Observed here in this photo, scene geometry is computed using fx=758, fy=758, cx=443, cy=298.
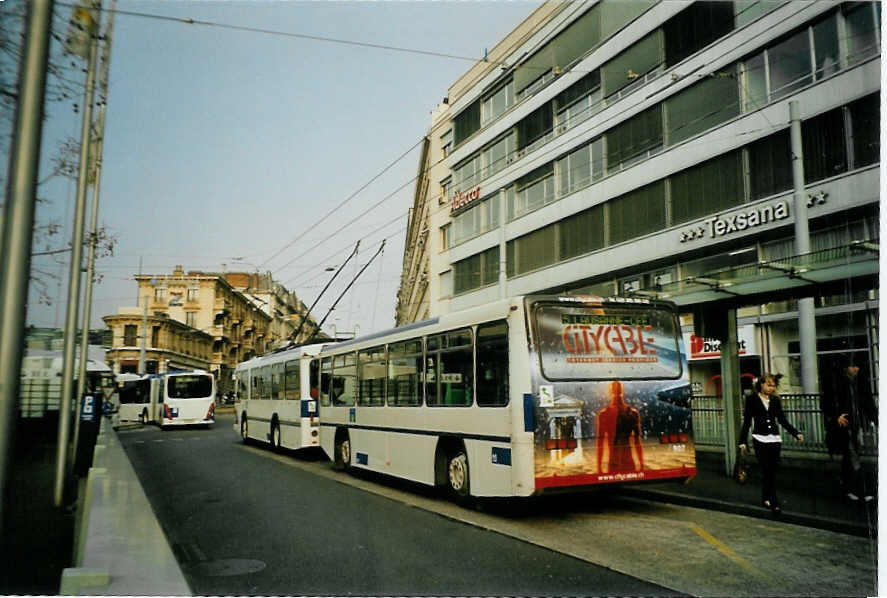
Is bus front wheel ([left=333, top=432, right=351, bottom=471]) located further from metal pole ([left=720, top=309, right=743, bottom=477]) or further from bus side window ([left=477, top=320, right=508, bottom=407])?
metal pole ([left=720, top=309, right=743, bottom=477])

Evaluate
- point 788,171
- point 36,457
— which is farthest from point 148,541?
point 788,171

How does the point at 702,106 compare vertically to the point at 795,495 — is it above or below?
above

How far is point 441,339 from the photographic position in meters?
10.3

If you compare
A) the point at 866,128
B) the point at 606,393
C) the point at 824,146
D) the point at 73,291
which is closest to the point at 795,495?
the point at 606,393

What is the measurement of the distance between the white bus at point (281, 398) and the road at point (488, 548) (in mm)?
5377

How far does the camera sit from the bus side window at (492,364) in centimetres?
873

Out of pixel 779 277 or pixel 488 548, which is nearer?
pixel 488 548

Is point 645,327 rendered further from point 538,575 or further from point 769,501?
point 538,575

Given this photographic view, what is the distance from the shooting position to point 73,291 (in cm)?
1050

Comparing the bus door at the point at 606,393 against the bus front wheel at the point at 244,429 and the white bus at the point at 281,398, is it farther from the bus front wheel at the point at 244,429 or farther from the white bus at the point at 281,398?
the bus front wheel at the point at 244,429

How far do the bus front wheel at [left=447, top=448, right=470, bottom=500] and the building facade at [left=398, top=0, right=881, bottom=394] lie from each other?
3.13 m

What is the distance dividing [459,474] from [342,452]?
4984 mm

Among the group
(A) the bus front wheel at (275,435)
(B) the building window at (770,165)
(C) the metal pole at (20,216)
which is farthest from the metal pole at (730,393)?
(A) the bus front wheel at (275,435)

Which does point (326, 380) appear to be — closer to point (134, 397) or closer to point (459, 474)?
point (459, 474)
